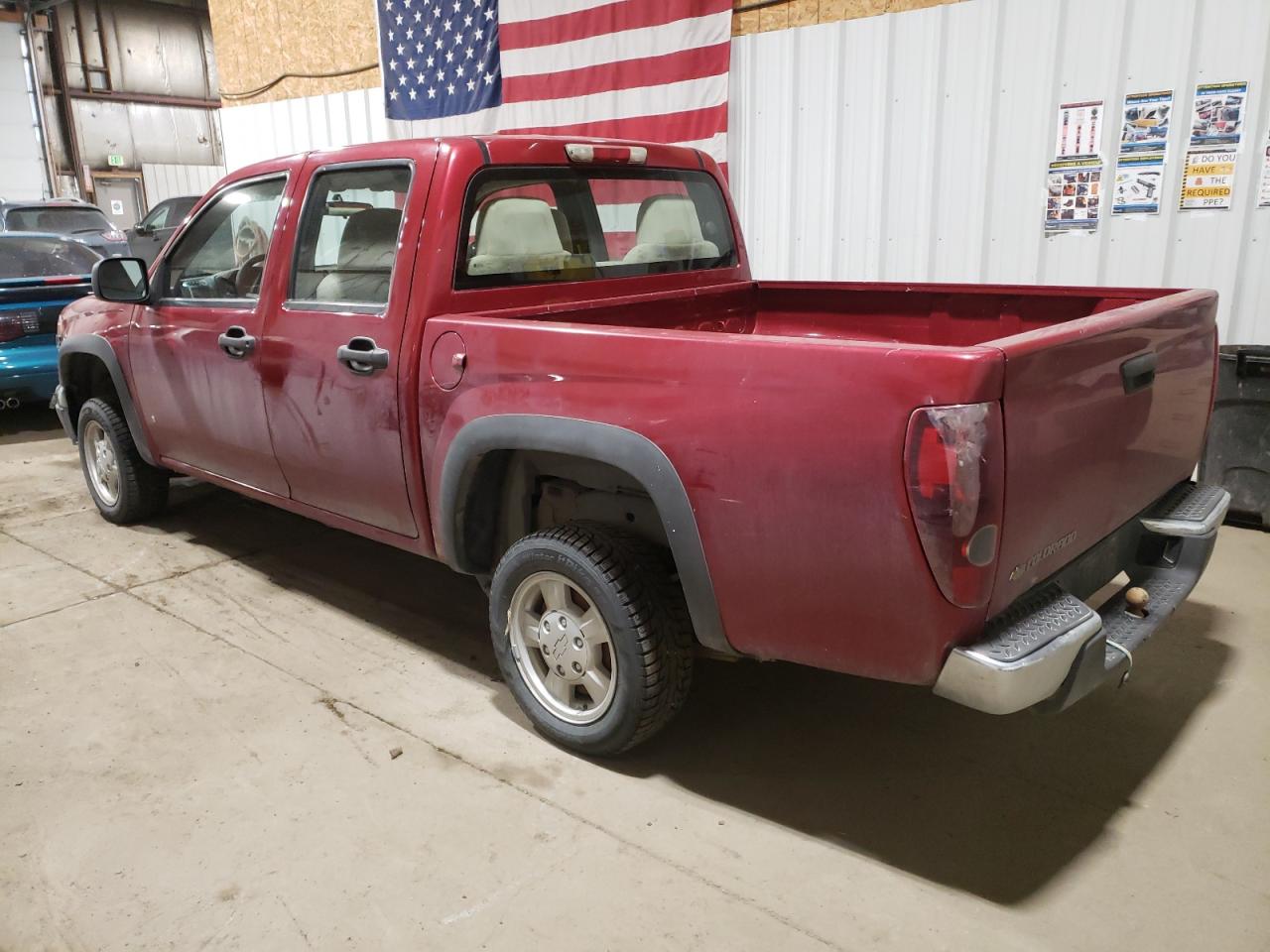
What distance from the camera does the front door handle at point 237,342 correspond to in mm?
3561

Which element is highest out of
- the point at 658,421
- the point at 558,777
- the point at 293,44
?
the point at 293,44

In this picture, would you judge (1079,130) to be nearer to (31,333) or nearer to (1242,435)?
(1242,435)

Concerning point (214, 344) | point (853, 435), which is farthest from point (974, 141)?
point (214, 344)

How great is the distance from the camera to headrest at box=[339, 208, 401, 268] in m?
3.14

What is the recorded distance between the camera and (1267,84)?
4480 mm

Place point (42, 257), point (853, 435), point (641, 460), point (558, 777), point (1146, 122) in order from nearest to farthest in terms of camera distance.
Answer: point (853, 435)
point (641, 460)
point (558, 777)
point (1146, 122)
point (42, 257)

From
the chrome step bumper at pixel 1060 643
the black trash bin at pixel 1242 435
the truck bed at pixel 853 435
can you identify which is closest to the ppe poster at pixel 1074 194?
the black trash bin at pixel 1242 435

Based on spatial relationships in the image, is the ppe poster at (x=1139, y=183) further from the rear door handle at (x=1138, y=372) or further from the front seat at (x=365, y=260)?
the front seat at (x=365, y=260)

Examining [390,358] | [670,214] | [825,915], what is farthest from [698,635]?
[670,214]

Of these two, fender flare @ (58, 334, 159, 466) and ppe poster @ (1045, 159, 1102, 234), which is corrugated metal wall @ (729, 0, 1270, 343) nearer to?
ppe poster @ (1045, 159, 1102, 234)

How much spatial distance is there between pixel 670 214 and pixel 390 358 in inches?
55.2

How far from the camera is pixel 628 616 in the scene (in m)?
2.52

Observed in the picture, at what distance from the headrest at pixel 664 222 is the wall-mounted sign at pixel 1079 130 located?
253 cm

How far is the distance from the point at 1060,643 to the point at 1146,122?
3940 mm
